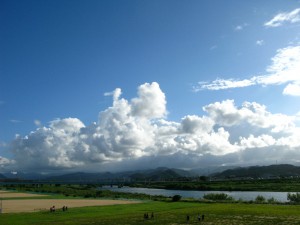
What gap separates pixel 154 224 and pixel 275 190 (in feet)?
466

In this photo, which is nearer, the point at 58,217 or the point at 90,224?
the point at 90,224

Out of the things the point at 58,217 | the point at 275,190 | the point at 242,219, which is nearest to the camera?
the point at 242,219

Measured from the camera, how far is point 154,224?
58156mm

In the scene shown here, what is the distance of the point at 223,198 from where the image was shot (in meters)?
124

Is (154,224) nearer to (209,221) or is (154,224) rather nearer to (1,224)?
(209,221)

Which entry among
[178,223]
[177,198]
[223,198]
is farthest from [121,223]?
[223,198]

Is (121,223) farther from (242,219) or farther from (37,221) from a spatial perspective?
(242,219)

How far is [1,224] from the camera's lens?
59938 mm

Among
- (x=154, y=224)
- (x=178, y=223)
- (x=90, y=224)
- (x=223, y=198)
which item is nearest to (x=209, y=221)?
(x=178, y=223)

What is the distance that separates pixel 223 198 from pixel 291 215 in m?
58.9

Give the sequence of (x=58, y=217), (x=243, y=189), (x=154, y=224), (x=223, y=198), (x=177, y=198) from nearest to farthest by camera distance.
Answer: (x=154, y=224) → (x=58, y=217) → (x=177, y=198) → (x=223, y=198) → (x=243, y=189)

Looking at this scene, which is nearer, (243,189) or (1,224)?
(1,224)

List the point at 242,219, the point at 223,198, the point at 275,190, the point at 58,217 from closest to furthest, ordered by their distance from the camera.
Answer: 1. the point at 242,219
2. the point at 58,217
3. the point at 223,198
4. the point at 275,190

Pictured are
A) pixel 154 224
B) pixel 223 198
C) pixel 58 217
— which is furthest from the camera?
pixel 223 198
